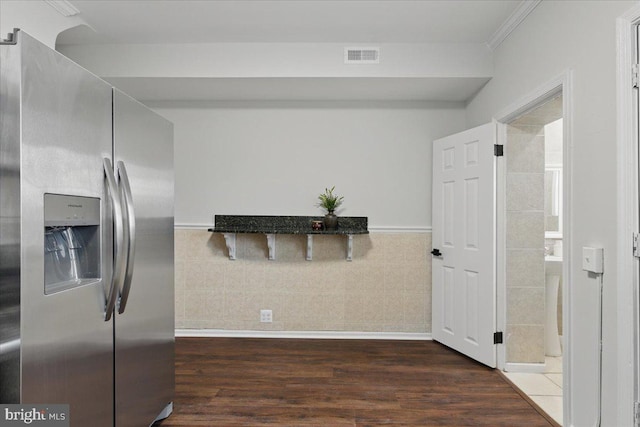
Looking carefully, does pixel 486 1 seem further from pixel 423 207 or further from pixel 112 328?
pixel 112 328

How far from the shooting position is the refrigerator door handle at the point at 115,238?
5.58 feet

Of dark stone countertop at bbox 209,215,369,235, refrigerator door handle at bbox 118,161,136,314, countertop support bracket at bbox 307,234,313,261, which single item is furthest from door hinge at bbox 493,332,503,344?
refrigerator door handle at bbox 118,161,136,314

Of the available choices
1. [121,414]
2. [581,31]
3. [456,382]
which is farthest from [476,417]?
[581,31]

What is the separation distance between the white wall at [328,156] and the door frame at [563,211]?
961 mm

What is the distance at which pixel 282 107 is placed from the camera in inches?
167

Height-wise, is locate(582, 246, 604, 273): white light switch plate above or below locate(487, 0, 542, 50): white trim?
below

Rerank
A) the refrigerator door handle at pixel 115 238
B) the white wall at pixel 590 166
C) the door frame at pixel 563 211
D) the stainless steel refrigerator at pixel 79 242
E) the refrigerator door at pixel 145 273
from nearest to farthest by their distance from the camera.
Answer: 1. the stainless steel refrigerator at pixel 79 242
2. the refrigerator door handle at pixel 115 238
3. the refrigerator door at pixel 145 273
4. the white wall at pixel 590 166
5. the door frame at pixel 563 211

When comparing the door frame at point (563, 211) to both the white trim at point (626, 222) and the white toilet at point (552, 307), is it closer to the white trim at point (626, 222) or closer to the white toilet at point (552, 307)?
the white trim at point (626, 222)

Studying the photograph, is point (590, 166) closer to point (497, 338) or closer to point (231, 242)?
point (497, 338)

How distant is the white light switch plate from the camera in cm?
207

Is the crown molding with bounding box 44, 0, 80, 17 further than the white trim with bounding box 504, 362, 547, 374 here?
No

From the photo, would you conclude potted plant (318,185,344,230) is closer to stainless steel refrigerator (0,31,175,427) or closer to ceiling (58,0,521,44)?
ceiling (58,0,521,44)

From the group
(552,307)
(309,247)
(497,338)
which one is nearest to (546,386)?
(497,338)

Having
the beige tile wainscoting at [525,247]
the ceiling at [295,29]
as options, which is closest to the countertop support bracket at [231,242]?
the ceiling at [295,29]
